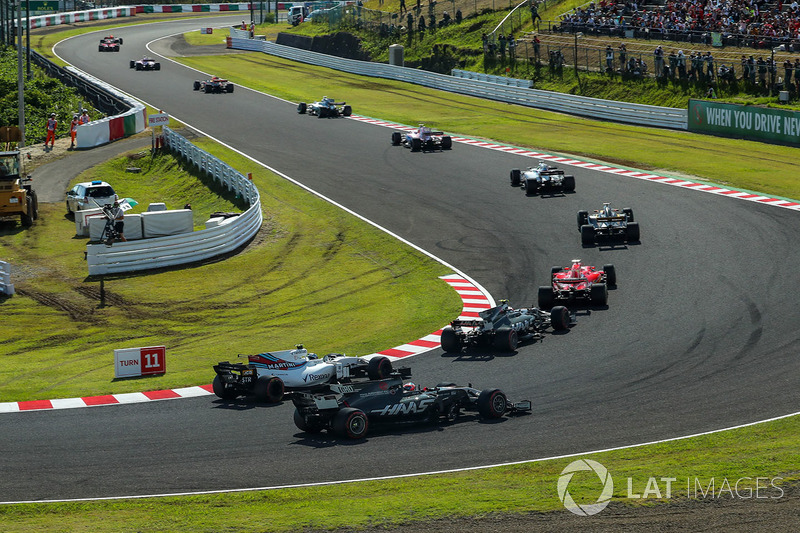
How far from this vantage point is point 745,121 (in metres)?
48.7

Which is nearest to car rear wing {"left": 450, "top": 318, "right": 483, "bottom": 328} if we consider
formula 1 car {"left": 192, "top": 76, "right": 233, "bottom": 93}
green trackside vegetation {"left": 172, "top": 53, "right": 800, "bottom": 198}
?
green trackside vegetation {"left": 172, "top": 53, "right": 800, "bottom": 198}

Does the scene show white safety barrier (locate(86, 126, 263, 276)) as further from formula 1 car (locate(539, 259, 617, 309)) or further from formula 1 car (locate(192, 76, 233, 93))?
formula 1 car (locate(192, 76, 233, 93))

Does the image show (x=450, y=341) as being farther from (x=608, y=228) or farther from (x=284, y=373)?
(x=608, y=228)

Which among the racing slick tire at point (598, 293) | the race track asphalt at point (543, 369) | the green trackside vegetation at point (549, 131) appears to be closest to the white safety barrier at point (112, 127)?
the green trackside vegetation at point (549, 131)

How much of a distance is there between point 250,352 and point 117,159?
32.1 meters

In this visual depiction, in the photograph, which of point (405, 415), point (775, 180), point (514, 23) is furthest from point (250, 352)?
point (514, 23)

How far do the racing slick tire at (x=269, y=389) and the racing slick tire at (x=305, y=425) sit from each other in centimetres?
191

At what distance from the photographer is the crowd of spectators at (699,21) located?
54156 millimetres

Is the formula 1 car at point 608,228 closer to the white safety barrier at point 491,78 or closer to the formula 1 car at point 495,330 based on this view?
the formula 1 car at point 495,330

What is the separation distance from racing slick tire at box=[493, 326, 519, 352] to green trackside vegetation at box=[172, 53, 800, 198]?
62.5ft

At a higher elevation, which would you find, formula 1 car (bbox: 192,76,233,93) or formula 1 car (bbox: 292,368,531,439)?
formula 1 car (bbox: 192,76,233,93)

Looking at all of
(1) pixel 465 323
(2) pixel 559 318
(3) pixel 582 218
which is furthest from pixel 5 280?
(3) pixel 582 218

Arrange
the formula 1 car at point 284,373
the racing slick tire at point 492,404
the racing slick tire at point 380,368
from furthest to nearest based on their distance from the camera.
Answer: the racing slick tire at point 380,368
the formula 1 car at point 284,373
the racing slick tire at point 492,404

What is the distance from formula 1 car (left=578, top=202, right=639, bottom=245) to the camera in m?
31.4
